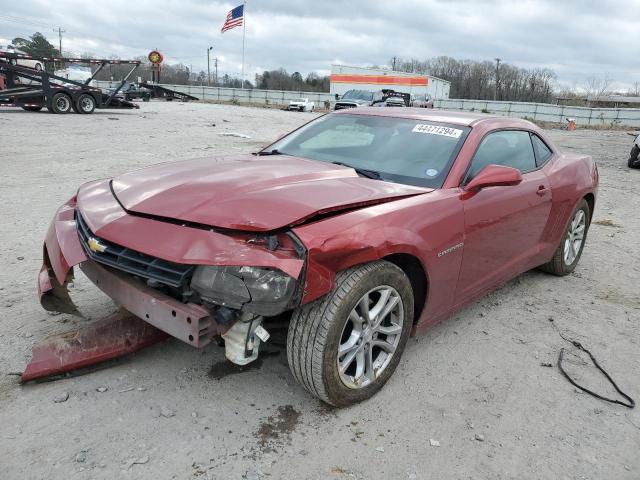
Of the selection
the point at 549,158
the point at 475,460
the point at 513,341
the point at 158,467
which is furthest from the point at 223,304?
the point at 549,158

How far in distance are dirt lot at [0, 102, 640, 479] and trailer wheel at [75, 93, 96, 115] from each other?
1736 cm

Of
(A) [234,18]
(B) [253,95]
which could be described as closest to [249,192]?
(A) [234,18]

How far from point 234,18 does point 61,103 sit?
26.5 meters

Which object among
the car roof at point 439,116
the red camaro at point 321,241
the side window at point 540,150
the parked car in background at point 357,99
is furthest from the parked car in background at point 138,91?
the red camaro at point 321,241

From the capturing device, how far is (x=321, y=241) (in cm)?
230

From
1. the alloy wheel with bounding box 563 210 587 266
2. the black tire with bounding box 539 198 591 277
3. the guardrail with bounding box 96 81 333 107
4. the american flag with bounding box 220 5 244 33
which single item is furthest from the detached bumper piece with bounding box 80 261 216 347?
the guardrail with bounding box 96 81 333 107

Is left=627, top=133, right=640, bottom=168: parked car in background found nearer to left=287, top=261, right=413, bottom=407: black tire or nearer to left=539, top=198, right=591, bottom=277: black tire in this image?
left=539, top=198, right=591, bottom=277: black tire

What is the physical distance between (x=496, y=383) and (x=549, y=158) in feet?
7.66

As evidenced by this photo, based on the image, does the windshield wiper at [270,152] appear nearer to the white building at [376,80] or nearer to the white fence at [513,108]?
the white fence at [513,108]

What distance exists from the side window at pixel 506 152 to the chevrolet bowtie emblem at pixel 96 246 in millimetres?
2192

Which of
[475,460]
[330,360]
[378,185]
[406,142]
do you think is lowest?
[475,460]

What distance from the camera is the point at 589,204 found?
16.5ft

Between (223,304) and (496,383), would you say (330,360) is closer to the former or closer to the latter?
(223,304)

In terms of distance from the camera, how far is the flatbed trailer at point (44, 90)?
1786cm
